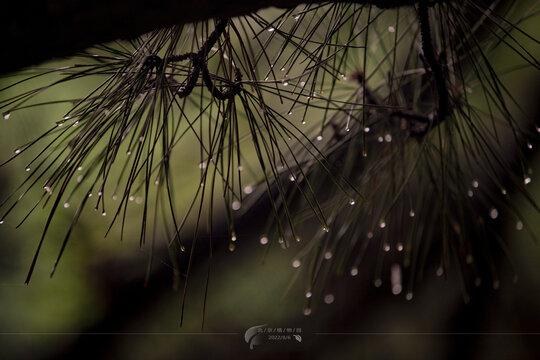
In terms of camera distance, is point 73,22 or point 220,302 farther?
point 220,302

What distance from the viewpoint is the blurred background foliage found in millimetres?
629

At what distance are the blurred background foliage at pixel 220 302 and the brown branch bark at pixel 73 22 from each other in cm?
47

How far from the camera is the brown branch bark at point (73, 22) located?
16 centimetres

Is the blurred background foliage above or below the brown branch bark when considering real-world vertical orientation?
below

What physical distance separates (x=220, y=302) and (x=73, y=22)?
544mm

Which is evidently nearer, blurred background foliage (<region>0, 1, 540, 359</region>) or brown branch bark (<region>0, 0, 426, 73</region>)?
brown branch bark (<region>0, 0, 426, 73</region>)

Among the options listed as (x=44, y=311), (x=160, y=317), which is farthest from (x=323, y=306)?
(x=44, y=311)

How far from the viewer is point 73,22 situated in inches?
6.4

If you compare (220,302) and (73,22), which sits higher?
(73,22)

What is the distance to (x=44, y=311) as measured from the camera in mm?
669

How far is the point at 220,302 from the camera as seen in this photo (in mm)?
648

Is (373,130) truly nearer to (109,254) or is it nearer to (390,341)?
(390,341)

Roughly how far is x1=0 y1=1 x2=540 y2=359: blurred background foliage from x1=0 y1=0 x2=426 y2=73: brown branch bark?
0.47m

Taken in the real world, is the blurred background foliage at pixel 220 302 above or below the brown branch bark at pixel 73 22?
below
